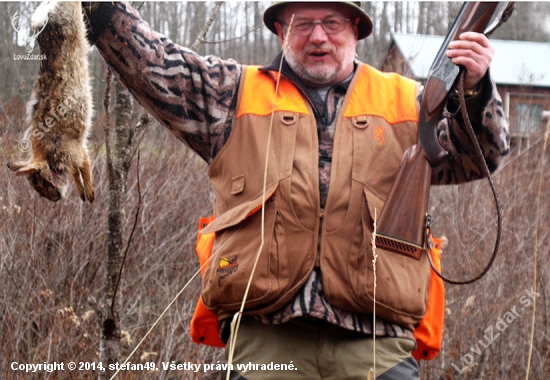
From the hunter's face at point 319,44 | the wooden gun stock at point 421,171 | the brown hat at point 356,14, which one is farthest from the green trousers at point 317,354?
the brown hat at point 356,14

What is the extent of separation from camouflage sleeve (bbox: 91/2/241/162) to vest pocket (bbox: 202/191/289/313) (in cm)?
42

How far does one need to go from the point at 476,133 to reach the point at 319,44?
30.9 inches

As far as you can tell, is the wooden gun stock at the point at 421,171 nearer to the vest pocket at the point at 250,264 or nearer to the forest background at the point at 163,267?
the vest pocket at the point at 250,264

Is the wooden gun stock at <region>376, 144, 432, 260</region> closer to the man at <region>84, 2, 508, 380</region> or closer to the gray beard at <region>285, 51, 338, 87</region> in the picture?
the man at <region>84, 2, 508, 380</region>

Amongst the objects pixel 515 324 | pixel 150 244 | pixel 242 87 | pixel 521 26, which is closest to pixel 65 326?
pixel 150 244

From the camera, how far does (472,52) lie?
8.77ft

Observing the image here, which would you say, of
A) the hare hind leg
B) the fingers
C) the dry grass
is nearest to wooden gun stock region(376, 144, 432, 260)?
the fingers

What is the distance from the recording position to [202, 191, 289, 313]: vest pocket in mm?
2771

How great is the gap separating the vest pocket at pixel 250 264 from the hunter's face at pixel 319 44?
65 centimetres

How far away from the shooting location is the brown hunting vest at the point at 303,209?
278 cm

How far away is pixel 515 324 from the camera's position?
558 centimetres

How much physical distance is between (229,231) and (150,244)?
3.89 metres

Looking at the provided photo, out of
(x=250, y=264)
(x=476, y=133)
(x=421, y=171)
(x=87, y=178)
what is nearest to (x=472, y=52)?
(x=476, y=133)

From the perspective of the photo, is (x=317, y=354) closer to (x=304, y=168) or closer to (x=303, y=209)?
(x=303, y=209)
